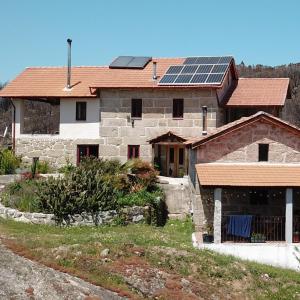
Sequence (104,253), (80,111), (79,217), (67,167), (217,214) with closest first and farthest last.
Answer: (104,253), (217,214), (79,217), (67,167), (80,111)

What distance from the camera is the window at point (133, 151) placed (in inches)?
1198

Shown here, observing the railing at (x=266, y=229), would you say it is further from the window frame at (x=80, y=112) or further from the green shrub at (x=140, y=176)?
the window frame at (x=80, y=112)

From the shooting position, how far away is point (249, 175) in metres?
21.2

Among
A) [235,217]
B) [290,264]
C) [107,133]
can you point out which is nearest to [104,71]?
[107,133]

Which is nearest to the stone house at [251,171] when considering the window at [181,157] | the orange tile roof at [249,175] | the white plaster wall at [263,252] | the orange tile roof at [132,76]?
the orange tile roof at [249,175]

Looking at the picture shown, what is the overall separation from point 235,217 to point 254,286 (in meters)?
4.62

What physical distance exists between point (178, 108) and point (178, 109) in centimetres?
5

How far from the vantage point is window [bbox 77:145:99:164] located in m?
31.3

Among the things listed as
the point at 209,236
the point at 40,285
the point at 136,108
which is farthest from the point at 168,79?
the point at 40,285

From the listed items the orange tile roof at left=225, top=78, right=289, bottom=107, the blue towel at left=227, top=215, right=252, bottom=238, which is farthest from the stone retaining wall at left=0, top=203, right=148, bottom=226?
the orange tile roof at left=225, top=78, right=289, bottom=107

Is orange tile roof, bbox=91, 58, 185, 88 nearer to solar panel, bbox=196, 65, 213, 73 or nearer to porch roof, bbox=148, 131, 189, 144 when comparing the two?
solar panel, bbox=196, 65, 213, 73

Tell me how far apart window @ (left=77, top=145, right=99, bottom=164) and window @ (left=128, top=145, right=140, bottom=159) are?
6.41 ft

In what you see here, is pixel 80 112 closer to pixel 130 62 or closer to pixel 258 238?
pixel 130 62

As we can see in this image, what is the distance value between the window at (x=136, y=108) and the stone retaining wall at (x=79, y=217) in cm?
827
